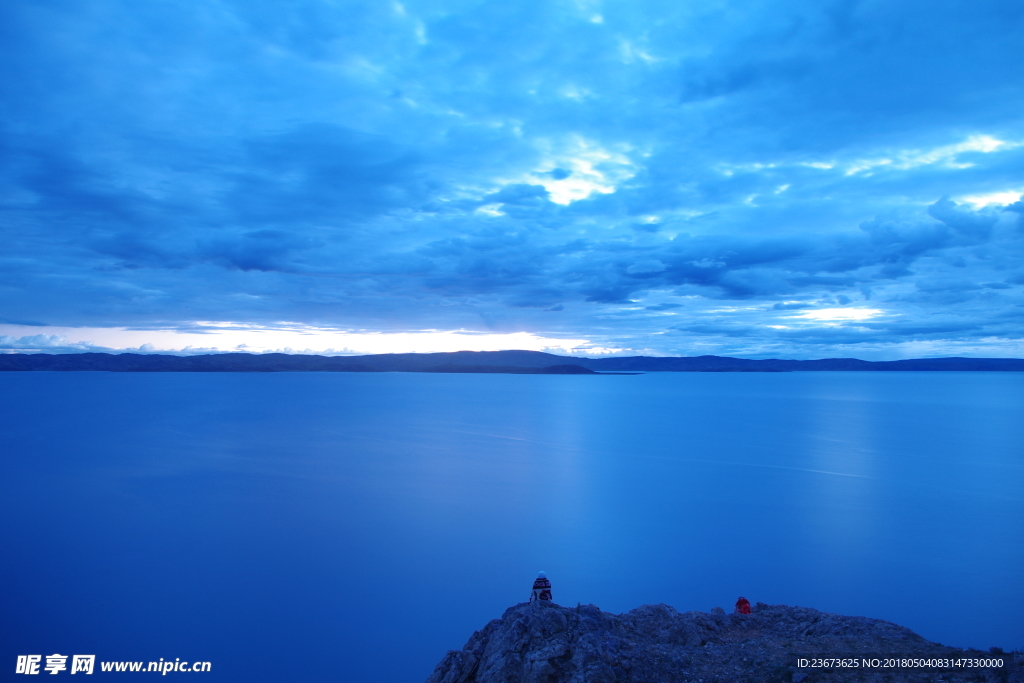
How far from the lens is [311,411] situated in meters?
64.2

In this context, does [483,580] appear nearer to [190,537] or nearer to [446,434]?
[190,537]

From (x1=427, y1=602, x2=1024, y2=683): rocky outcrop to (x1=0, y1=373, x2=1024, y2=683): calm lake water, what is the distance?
420 centimetres

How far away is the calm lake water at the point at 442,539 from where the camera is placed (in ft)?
42.3

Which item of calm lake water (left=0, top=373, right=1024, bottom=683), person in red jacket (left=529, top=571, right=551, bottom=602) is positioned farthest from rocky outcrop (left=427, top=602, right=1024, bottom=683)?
calm lake water (left=0, top=373, right=1024, bottom=683)

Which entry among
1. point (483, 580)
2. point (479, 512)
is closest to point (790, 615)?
point (483, 580)

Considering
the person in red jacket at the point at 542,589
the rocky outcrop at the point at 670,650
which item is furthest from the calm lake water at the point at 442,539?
the rocky outcrop at the point at 670,650

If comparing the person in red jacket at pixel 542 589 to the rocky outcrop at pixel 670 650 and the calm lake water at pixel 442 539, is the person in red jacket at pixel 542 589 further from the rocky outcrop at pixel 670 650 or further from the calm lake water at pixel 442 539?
the calm lake water at pixel 442 539

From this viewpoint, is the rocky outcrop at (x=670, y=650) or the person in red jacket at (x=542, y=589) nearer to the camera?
the rocky outcrop at (x=670, y=650)

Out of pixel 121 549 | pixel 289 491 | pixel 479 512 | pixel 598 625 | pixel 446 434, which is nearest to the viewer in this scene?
pixel 598 625

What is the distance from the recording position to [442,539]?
63.1ft

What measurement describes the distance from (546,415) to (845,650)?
5430cm

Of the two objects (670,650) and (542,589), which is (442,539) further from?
(670,650)

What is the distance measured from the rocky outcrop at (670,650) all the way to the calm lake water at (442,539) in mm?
4198

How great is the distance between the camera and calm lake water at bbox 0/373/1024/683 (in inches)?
507
